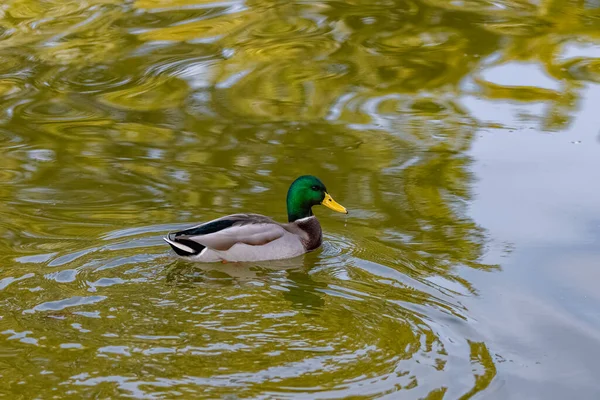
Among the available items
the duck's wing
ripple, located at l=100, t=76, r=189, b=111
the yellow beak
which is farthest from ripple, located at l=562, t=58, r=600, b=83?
the duck's wing

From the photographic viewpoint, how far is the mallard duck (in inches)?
288

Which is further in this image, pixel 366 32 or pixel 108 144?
pixel 366 32

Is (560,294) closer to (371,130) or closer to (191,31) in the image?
(371,130)

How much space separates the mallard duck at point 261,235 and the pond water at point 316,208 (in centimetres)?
12

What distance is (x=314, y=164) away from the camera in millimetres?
9023

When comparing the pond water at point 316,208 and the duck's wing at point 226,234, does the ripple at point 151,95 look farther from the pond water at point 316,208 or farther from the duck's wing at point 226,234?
the duck's wing at point 226,234

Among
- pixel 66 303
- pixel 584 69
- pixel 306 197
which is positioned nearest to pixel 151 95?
pixel 306 197

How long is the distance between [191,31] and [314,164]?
448 cm

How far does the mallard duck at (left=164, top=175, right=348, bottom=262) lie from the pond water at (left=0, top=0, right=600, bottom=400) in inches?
4.7

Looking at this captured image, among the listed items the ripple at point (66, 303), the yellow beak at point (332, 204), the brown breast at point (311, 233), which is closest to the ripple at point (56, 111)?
the yellow beak at point (332, 204)

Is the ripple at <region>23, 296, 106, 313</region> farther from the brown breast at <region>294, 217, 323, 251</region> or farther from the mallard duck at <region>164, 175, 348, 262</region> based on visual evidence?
the brown breast at <region>294, 217, 323, 251</region>

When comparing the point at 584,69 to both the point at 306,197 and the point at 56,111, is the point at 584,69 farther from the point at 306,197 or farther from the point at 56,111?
the point at 56,111

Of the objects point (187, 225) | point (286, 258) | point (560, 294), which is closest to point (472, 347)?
point (560, 294)

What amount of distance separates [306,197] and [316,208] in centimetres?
91
